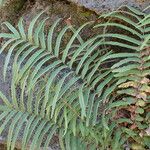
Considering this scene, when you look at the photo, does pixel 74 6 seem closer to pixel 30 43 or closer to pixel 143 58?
pixel 30 43

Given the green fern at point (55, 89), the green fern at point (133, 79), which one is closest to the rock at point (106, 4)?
the green fern at point (133, 79)

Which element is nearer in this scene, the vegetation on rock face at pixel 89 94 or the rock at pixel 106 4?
the vegetation on rock face at pixel 89 94

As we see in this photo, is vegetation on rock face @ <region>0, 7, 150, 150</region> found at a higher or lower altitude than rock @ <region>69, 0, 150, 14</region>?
lower

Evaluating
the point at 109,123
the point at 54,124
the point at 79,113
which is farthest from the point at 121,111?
the point at 54,124

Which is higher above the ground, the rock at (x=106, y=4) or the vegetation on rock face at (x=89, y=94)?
the rock at (x=106, y=4)

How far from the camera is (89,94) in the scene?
2564 millimetres

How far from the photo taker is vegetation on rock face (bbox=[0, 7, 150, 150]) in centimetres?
239

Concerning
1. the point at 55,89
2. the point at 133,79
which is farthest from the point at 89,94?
the point at 133,79

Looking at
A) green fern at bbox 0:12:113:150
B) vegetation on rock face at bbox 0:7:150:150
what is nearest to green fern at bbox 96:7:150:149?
vegetation on rock face at bbox 0:7:150:150

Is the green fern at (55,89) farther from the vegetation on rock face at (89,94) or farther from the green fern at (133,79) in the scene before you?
the green fern at (133,79)

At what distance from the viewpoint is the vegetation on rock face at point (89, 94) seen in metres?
2.39

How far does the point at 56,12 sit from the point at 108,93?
0.75 m

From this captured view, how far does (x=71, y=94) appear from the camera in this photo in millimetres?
2582

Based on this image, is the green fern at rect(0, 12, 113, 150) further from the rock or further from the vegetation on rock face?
the rock
